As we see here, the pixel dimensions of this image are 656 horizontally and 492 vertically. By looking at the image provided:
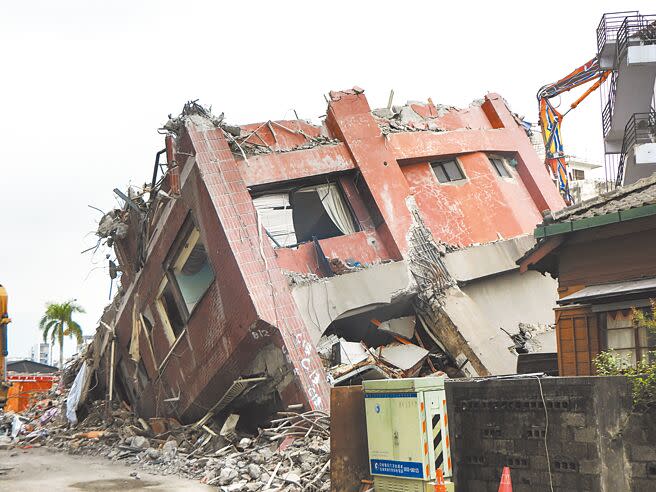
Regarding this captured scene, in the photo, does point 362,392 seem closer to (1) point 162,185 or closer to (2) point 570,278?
(2) point 570,278

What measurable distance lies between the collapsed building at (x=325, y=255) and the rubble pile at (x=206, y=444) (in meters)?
0.64

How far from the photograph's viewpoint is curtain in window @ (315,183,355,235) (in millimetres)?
17656

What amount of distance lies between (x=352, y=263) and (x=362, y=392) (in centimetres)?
741

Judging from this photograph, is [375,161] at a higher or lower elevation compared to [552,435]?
higher

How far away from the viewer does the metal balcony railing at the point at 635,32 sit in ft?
79.2

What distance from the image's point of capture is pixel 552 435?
25.3 ft

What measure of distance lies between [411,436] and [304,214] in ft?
34.1

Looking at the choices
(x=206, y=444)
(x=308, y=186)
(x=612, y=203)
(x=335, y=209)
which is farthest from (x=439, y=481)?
(x=308, y=186)

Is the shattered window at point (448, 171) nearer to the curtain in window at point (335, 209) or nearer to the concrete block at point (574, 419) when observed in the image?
the curtain in window at point (335, 209)

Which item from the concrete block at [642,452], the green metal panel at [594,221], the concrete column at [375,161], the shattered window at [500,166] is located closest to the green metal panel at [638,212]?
the green metal panel at [594,221]

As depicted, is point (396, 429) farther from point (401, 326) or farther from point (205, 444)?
point (401, 326)

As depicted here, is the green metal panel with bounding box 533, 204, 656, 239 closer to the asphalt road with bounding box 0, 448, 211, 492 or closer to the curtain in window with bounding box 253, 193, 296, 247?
the asphalt road with bounding box 0, 448, 211, 492

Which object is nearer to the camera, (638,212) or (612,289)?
(638,212)

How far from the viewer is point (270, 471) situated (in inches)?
464
